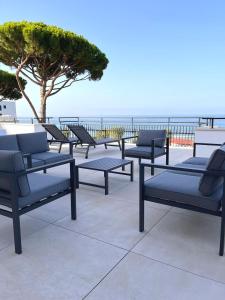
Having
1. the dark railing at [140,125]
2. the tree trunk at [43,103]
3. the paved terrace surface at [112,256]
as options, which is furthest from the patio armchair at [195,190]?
the tree trunk at [43,103]

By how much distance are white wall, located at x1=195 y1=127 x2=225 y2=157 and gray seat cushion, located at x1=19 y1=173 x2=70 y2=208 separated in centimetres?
454

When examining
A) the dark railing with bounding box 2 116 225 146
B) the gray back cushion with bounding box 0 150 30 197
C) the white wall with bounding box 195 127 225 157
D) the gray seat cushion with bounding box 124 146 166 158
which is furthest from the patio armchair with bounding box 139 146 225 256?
the dark railing with bounding box 2 116 225 146

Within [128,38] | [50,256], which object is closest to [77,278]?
[50,256]

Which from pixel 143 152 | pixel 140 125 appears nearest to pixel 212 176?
pixel 143 152

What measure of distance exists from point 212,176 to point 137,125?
7423 millimetres

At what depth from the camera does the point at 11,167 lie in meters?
1.75

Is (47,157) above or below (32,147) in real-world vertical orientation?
below

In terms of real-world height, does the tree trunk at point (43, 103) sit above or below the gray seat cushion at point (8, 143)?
above

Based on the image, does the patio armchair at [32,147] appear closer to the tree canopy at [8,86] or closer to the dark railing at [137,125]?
the dark railing at [137,125]

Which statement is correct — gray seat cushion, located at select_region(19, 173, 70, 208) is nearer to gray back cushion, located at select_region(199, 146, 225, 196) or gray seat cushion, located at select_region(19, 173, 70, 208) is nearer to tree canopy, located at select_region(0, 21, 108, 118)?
gray back cushion, located at select_region(199, 146, 225, 196)

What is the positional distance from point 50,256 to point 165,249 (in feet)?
3.00

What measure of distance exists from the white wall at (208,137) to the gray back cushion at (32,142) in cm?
385

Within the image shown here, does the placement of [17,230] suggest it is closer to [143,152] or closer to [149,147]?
[143,152]

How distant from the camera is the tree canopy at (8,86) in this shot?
1331 cm
